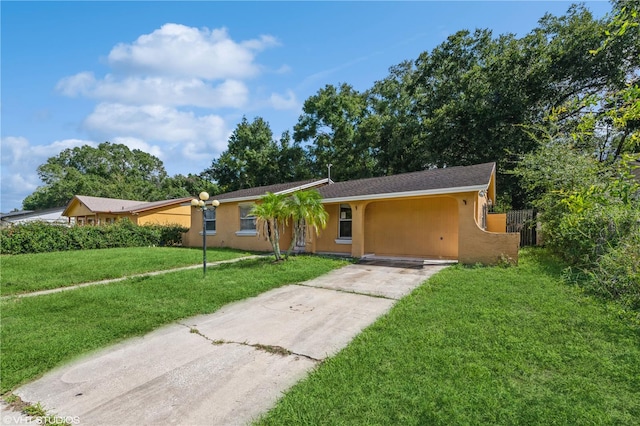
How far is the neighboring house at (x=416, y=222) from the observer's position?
30.5ft

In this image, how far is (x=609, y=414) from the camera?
8.34ft

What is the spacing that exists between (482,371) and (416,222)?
9098 mm

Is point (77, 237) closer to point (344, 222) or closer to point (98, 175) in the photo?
point (344, 222)

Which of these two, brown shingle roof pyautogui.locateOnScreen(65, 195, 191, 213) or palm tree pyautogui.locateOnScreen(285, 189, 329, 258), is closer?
palm tree pyautogui.locateOnScreen(285, 189, 329, 258)

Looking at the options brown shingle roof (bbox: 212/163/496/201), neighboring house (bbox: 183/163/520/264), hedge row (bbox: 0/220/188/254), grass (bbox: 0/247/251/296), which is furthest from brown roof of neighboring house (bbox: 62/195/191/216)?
brown shingle roof (bbox: 212/163/496/201)

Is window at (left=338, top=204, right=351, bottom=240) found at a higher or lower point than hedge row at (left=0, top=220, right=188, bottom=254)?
higher

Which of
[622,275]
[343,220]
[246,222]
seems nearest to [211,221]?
[246,222]

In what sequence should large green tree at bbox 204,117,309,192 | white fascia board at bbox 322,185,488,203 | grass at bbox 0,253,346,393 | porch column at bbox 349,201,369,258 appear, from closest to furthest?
1. grass at bbox 0,253,346,393
2. white fascia board at bbox 322,185,488,203
3. porch column at bbox 349,201,369,258
4. large green tree at bbox 204,117,309,192

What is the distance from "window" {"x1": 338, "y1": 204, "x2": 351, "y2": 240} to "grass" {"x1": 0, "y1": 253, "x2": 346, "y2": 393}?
4006 mm

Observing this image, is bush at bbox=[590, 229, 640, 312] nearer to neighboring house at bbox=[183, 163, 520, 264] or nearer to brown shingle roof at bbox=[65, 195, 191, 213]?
neighboring house at bbox=[183, 163, 520, 264]

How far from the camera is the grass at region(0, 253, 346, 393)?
4016 millimetres

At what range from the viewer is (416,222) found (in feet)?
39.2

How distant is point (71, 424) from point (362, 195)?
9989 millimetres

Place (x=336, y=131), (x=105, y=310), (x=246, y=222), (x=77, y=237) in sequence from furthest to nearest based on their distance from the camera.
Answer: (x=336, y=131), (x=246, y=222), (x=77, y=237), (x=105, y=310)
